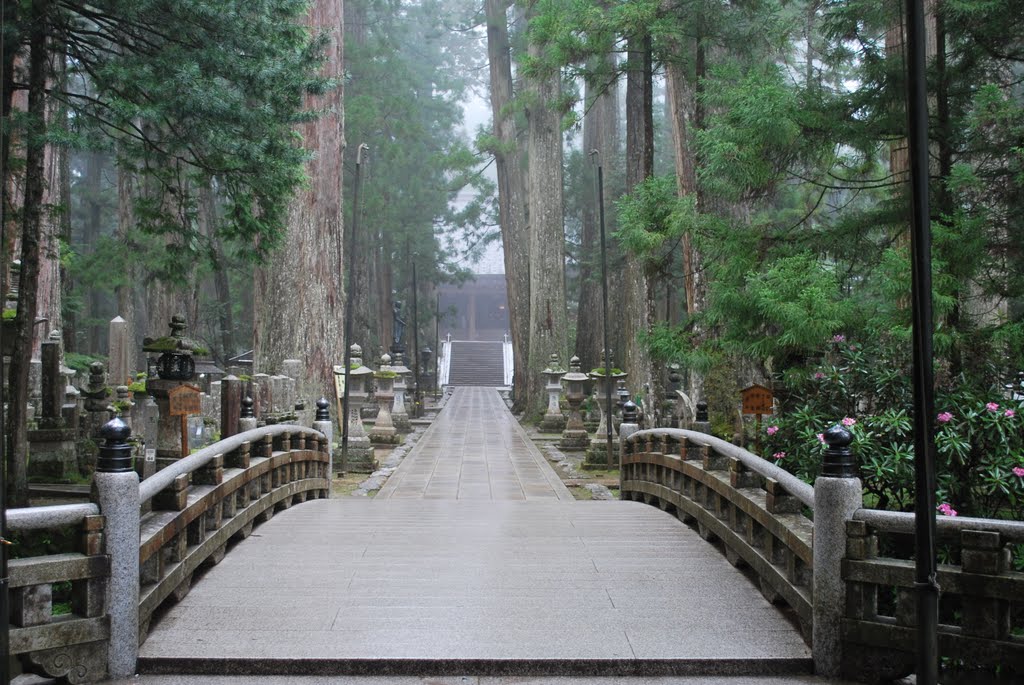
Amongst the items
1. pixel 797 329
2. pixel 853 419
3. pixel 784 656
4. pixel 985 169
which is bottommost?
pixel 784 656

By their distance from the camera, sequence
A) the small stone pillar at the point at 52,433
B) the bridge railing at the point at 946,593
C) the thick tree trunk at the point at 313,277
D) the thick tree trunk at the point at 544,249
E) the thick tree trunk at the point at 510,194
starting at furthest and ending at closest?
the thick tree trunk at the point at 510,194 → the thick tree trunk at the point at 544,249 → the thick tree trunk at the point at 313,277 → the small stone pillar at the point at 52,433 → the bridge railing at the point at 946,593

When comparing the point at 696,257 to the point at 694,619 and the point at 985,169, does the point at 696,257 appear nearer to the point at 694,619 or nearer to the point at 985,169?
the point at 985,169

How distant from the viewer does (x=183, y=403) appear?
32.5ft

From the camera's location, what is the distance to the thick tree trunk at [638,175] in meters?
14.3

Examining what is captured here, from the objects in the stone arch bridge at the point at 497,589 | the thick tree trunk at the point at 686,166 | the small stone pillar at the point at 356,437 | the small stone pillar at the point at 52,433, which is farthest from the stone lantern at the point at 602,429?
the stone arch bridge at the point at 497,589

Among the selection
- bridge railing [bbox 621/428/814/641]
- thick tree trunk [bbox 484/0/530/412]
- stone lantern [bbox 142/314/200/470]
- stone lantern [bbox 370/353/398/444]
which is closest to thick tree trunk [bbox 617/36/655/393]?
stone lantern [bbox 370/353/398/444]

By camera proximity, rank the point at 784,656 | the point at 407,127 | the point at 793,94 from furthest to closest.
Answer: the point at 407,127, the point at 793,94, the point at 784,656

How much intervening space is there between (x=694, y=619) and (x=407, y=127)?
31059 millimetres

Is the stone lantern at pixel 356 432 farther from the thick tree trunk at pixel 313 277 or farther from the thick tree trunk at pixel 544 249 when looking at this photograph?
the thick tree trunk at pixel 544 249

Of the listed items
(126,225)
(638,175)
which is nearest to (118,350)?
(126,225)

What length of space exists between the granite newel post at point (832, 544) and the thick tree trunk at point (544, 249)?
62.7ft

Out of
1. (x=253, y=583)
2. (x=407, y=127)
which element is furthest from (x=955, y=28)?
(x=407, y=127)

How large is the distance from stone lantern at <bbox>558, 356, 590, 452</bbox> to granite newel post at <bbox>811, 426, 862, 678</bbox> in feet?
44.3

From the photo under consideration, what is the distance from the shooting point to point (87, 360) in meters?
23.9
